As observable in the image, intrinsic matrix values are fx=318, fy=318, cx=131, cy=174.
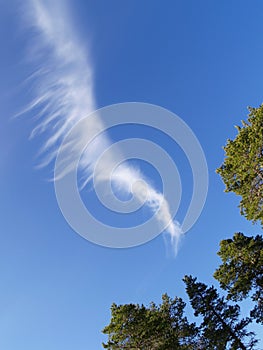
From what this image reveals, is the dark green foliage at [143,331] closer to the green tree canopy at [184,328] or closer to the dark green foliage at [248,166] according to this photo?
the green tree canopy at [184,328]

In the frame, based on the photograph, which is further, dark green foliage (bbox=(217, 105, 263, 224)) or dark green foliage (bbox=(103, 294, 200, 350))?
dark green foliage (bbox=(103, 294, 200, 350))

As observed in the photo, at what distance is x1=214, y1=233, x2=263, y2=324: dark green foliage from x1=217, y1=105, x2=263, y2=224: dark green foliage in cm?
355

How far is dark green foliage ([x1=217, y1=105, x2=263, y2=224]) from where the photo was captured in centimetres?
2048

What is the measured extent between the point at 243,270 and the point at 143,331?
9.74 m

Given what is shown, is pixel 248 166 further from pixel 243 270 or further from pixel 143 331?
pixel 143 331

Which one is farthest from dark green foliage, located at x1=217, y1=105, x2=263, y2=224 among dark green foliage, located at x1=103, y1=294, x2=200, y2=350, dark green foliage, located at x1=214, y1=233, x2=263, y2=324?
dark green foliage, located at x1=103, y1=294, x2=200, y2=350

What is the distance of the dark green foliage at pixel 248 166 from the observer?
67.2 feet

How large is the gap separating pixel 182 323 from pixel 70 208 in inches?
608

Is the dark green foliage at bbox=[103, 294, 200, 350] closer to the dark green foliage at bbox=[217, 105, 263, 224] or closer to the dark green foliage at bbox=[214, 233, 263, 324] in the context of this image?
the dark green foliage at bbox=[214, 233, 263, 324]

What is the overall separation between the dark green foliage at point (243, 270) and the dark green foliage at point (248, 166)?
11.6 feet

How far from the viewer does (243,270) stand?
75.7ft

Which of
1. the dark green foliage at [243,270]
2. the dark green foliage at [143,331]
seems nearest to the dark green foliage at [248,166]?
the dark green foliage at [243,270]

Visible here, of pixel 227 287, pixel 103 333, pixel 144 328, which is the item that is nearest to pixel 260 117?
pixel 227 287

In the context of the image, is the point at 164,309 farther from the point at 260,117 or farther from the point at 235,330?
the point at 260,117
